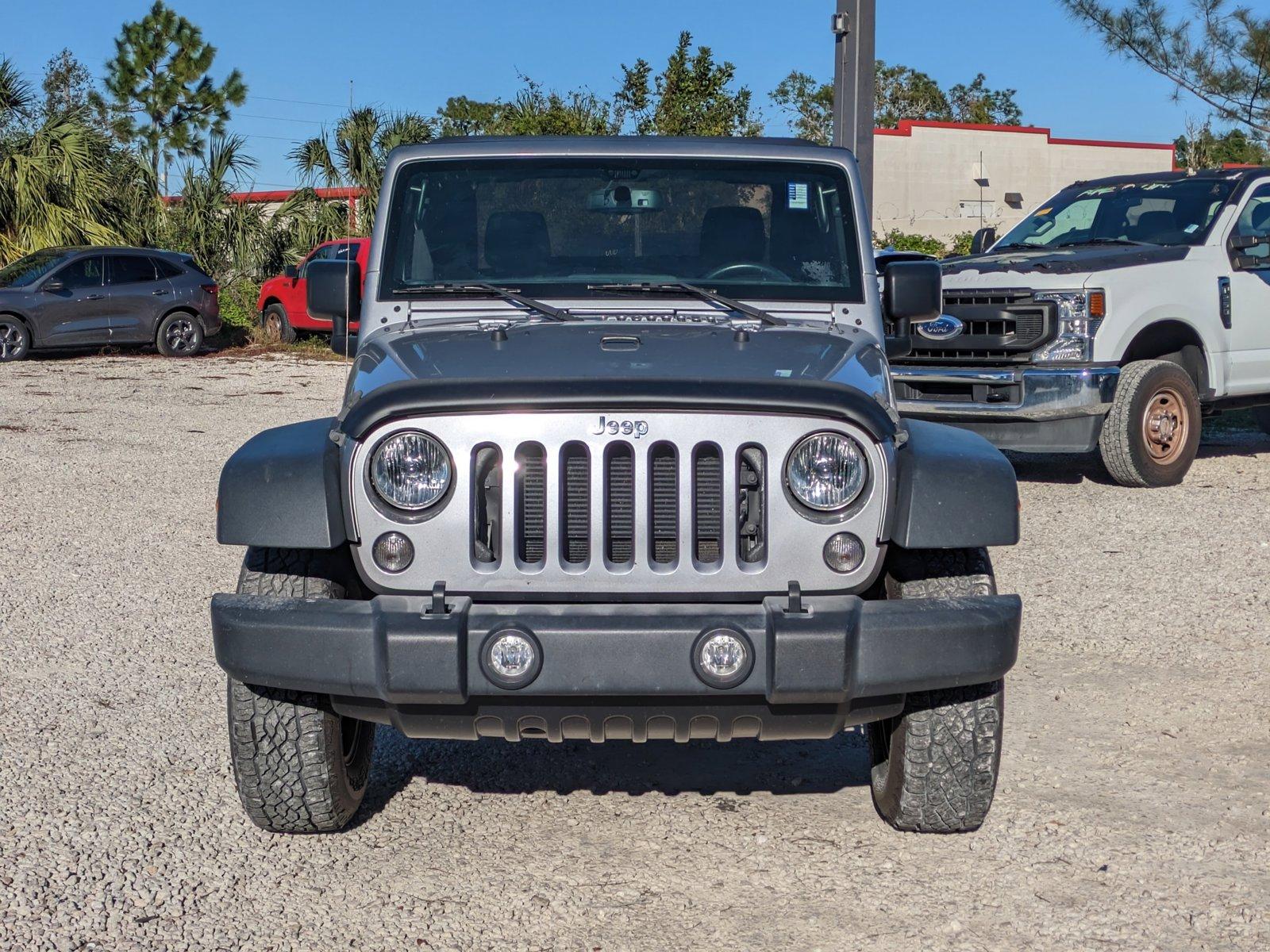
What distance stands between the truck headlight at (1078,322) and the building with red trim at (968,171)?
29483 mm

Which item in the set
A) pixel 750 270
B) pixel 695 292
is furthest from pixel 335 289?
pixel 750 270

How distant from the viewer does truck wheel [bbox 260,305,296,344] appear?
22.8 metres

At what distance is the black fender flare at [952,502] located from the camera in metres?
3.45

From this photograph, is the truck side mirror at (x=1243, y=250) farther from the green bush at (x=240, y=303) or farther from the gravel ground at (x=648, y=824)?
the green bush at (x=240, y=303)

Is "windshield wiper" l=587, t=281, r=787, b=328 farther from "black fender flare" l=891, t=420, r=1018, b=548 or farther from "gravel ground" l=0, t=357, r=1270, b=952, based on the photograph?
"gravel ground" l=0, t=357, r=1270, b=952

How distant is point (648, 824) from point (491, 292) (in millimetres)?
1659

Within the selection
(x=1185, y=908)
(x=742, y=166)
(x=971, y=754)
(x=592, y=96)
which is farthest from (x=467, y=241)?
(x=592, y=96)

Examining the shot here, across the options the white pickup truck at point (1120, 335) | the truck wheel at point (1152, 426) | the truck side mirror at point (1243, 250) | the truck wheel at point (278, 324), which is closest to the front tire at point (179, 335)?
the truck wheel at point (278, 324)

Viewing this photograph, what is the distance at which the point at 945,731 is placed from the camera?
373 cm

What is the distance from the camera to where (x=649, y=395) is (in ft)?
11.1

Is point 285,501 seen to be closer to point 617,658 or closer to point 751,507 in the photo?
point 617,658

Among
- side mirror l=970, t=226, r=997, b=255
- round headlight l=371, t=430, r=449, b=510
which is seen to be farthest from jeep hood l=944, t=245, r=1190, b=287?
round headlight l=371, t=430, r=449, b=510

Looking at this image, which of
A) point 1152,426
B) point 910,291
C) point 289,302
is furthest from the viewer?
point 289,302

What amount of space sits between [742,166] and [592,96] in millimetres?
24291
